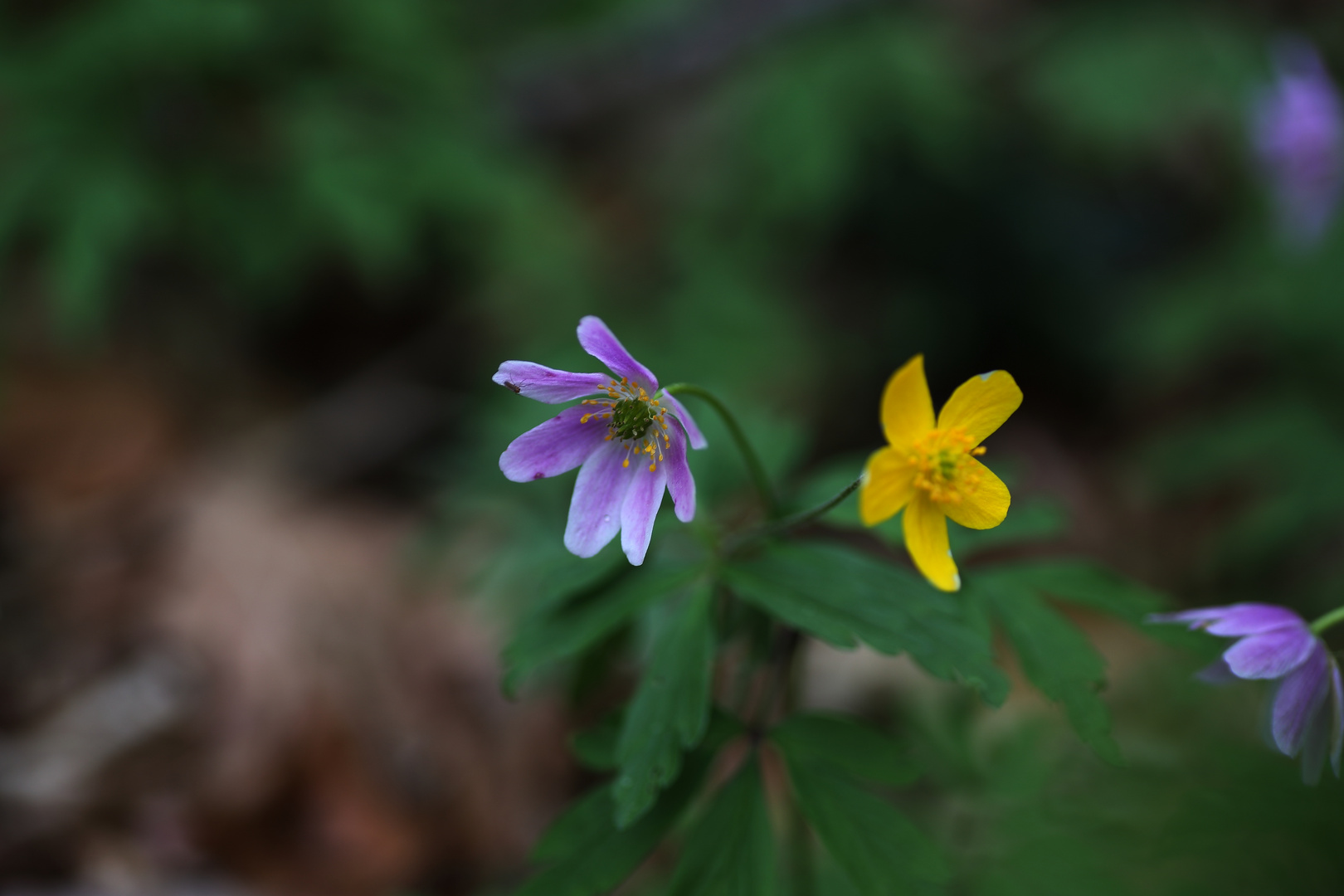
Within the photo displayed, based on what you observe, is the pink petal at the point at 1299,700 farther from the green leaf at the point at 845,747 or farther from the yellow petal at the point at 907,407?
the yellow petal at the point at 907,407

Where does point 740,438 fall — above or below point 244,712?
below

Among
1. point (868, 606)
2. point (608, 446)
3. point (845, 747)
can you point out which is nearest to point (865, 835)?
point (845, 747)

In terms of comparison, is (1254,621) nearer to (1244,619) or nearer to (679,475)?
(1244,619)

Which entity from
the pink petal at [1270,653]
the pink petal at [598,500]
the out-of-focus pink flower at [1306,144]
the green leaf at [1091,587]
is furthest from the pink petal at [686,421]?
the out-of-focus pink flower at [1306,144]

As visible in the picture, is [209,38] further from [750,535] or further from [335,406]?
[750,535]

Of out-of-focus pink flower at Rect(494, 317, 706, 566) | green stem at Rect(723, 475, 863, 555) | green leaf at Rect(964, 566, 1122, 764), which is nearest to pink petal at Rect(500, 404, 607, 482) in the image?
out-of-focus pink flower at Rect(494, 317, 706, 566)

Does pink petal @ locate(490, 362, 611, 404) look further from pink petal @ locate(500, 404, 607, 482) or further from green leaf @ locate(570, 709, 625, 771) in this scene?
green leaf @ locate(570, 709, 625, 771)

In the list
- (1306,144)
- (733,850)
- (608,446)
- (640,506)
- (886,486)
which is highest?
(1306,144)

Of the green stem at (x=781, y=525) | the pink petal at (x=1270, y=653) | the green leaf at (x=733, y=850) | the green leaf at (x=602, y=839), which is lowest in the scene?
the pink petal at (x=1270, y=653)
